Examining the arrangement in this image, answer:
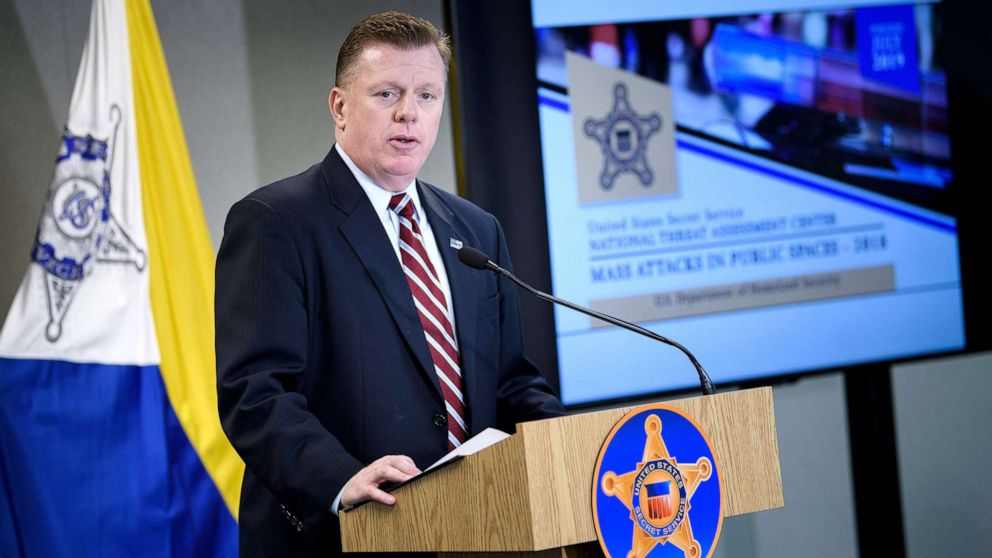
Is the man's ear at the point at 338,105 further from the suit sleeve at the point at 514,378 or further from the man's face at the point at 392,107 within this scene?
the suit sleeve at the point at 514,378

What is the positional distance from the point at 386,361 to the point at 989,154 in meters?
2.93

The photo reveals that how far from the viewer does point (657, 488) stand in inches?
65.9

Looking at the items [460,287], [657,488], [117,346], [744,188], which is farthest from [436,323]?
[744,188]

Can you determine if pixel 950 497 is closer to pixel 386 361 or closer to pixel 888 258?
pixel 888 258

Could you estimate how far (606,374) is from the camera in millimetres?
3682

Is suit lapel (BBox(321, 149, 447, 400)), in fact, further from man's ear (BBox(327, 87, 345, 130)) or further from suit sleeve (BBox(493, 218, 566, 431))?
suit sleeve (BBox(493, 218, 566, 431))

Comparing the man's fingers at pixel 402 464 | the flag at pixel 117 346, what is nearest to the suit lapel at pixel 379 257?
the man's fingers at pixel 402 464

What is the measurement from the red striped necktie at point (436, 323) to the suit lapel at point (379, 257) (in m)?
0.03

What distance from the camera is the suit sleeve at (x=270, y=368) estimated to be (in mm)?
1911

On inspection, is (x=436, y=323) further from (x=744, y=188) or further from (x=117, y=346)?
(x=744, y=188)

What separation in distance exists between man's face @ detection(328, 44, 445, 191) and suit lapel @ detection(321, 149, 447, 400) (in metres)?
0.07

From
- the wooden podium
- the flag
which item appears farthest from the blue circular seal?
the flag

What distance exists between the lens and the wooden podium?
155 centimetres

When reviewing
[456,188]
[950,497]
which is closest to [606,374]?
[456,188]
